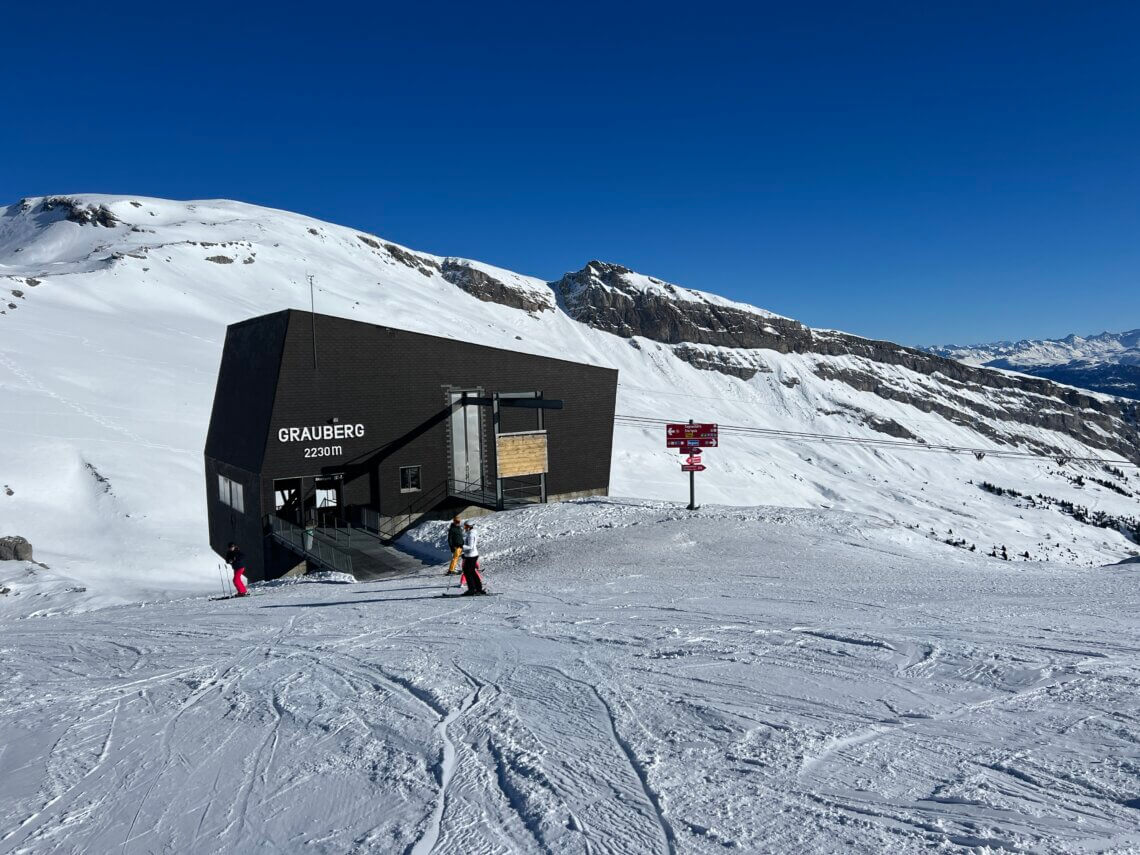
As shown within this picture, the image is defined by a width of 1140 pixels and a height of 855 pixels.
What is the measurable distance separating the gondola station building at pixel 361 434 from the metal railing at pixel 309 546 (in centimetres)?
6

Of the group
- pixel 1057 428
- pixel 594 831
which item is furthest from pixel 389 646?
pixel 1057 428

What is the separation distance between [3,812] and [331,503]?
1759cm

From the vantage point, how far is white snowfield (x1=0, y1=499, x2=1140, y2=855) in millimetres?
4141

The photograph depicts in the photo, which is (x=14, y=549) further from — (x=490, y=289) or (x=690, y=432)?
(x=490, y=289)

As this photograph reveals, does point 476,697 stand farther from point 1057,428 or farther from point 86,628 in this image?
point 1057,428

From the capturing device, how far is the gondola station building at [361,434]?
21.2 m

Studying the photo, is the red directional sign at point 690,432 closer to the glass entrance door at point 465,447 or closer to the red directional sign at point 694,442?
the red directional sign at point 694,442

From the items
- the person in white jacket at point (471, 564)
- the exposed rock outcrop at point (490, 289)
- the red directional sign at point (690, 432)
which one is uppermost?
the exposed rock outcrop at point (490, 289)

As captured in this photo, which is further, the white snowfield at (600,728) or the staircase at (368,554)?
the staircase at (368,554)

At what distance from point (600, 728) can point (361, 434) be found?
18302mm

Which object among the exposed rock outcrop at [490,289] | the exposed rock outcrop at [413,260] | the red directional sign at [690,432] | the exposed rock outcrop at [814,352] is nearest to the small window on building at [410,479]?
the red directional sign at [690,432]

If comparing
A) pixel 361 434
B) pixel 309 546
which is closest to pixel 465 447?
pixel 361 434

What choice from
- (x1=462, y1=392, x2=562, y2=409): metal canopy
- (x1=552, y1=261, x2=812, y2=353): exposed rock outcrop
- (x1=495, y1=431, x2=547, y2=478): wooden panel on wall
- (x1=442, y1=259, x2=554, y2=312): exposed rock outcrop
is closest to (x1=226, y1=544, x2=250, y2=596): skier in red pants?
(x1=495, y1=431, x2=547, y2=478): wooden panel on wall

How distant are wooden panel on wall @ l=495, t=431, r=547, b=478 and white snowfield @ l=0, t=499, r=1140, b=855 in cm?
1106
